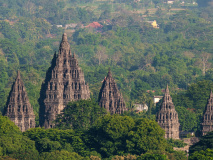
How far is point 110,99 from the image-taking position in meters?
185

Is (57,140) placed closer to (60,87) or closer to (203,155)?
(203,155)

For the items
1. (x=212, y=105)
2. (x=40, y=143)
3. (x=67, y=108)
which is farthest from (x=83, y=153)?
(x=212, y=105)

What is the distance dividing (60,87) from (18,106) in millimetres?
10234

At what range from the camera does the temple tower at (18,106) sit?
17562cm

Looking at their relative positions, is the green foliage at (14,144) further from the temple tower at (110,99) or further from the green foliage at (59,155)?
the temple tower at (110,99)

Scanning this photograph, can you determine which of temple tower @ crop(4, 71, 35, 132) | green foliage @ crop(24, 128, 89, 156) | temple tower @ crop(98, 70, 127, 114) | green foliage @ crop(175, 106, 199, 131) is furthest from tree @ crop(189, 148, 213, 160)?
green foliage @ crop(175, 106, 199, 131)

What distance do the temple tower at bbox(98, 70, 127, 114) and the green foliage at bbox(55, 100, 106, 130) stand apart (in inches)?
367

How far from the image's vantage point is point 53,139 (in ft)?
509

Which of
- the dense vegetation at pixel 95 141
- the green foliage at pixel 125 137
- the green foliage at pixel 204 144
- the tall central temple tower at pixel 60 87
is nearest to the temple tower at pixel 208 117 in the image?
the tall central temple tower at pixel 60 87

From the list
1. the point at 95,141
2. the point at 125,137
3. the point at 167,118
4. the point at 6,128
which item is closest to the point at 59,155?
the point at 125,137

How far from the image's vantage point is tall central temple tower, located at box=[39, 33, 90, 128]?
183125 mm

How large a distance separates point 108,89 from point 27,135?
3146 cm

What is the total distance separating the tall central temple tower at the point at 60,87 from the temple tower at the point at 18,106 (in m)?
5.31

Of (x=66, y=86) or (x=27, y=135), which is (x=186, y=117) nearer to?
(x=66, y=86)
